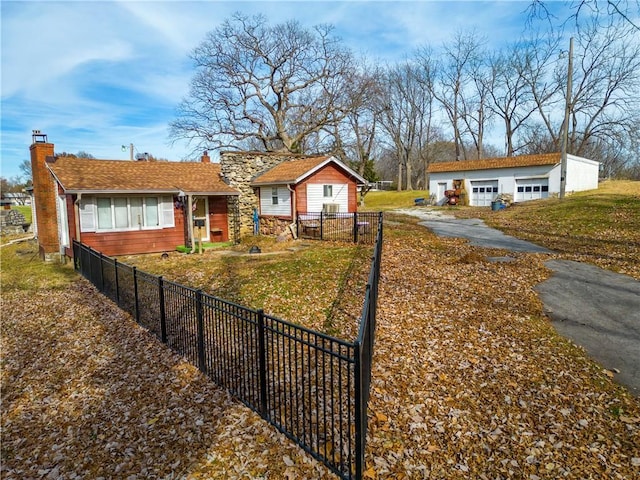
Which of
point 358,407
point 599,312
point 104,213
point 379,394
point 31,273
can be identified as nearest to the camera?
point 358,407

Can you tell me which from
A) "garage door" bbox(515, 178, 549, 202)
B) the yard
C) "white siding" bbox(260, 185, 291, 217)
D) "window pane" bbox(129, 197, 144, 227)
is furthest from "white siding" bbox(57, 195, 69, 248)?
"garage door" bbox(515, 178, 549, 202)

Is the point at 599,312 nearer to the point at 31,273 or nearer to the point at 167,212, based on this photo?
the point at 167,212

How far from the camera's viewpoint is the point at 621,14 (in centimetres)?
696

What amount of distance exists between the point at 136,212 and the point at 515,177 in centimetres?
2704

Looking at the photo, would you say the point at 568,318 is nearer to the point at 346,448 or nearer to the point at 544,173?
the point at 346,448

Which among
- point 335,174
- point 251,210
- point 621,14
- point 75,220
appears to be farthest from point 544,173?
point 75,220

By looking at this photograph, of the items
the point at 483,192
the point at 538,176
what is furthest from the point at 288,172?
the point at 538,176

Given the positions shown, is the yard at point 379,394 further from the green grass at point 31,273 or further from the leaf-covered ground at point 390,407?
the green grass at point 31,273

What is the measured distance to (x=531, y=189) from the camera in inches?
1160

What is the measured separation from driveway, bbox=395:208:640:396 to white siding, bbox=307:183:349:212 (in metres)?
10.8

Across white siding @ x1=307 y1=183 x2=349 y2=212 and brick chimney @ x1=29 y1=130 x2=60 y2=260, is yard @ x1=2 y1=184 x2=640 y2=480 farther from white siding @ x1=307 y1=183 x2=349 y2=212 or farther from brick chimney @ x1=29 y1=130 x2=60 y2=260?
white siding @ x1=307 y1=183 x2=349 y2=212

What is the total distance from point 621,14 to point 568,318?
5.60 meters

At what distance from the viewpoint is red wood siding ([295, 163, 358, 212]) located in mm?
18641

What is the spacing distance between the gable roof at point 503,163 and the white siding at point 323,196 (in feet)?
55.5
